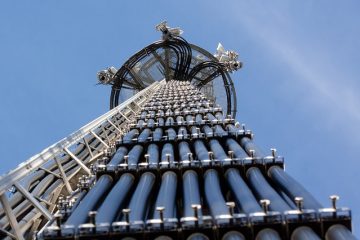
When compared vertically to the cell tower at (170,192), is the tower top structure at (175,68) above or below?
above

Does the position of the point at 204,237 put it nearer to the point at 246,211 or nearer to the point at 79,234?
the point at 246,211

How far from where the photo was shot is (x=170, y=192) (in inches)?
402

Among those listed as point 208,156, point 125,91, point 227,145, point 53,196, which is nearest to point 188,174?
point 208,156

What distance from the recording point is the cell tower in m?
8.02

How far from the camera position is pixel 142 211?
9102 millimetres

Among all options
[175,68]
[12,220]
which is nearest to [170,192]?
[12,220]

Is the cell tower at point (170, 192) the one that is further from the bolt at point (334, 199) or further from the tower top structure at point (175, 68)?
the tower top structure at point (175, 68)

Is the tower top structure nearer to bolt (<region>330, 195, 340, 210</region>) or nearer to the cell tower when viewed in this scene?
the cell tower

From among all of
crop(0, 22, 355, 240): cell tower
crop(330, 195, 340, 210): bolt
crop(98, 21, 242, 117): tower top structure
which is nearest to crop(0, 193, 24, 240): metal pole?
crop(0, 22, 355, 240): cell tower

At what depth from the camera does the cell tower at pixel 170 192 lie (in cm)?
802

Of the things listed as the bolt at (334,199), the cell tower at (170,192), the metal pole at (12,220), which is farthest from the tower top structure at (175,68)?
the bolt at (334,199)

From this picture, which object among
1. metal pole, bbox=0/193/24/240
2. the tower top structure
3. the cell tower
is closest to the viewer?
the cell tower

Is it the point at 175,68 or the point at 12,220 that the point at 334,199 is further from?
the point at 175,68

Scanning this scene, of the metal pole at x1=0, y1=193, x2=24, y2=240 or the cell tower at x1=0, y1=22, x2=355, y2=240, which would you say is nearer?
the cell tower at x1=0, y1=22, x2=355, y2=240
